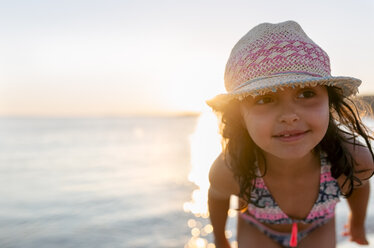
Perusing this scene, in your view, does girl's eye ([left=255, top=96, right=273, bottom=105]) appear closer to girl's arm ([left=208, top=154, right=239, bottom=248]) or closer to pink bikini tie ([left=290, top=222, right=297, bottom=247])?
girl's arm ([left=208, top=154, right=239, bottom=248])

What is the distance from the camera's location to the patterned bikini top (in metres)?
2.65

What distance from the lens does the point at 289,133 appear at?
6.63ft

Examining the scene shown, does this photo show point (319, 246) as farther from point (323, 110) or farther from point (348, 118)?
point (323, 110)

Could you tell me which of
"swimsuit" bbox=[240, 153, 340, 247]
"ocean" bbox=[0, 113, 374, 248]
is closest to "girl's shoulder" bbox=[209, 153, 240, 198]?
"swimsuit" bbox=[240, 153, 340, 247]

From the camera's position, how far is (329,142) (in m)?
2.60

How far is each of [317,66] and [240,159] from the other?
923 millimetres

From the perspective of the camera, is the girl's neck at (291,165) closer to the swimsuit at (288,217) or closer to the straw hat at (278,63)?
the swimsuit at (288,217)

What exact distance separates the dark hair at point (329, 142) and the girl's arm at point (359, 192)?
0.14 ft

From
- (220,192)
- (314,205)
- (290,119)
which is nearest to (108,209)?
(220,192)

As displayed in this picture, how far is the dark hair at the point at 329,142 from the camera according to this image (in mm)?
2539

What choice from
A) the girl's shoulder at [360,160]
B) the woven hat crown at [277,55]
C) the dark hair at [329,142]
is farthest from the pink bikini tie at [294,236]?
the woven hat crown at [277,55]

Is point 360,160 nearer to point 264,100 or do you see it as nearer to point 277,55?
point 264,100

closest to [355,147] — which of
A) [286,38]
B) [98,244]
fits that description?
[286,38]

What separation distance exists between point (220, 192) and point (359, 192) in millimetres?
1146
